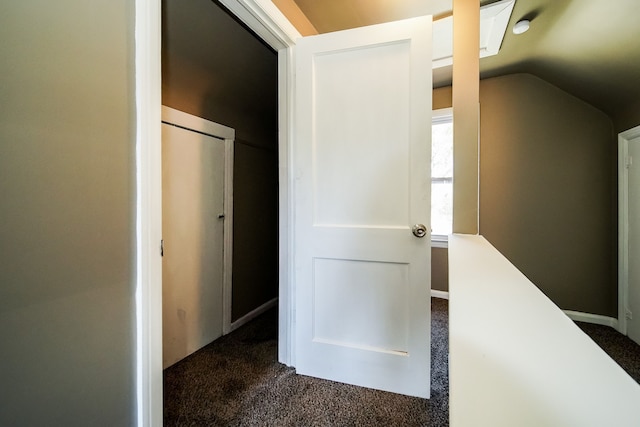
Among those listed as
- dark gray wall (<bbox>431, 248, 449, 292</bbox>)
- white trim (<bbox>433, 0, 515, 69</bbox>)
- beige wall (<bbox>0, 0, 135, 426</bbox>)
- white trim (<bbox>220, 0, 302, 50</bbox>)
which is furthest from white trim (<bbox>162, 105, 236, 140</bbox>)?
dark gray wall (<bbox>431, 248, 449, 292</bbox>)

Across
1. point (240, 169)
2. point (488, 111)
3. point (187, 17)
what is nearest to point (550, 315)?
point (187, 17)

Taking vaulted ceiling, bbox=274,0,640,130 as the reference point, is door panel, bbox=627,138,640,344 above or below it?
below

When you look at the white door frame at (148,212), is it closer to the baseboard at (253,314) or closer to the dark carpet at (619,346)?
the baseboard at (253,314)

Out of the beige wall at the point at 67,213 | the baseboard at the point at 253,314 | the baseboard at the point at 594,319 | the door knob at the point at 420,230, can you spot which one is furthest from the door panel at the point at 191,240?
the baseboard at the point at 594,319

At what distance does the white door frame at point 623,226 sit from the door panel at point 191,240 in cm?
321

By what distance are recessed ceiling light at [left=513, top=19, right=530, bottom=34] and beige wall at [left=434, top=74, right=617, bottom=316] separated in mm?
844

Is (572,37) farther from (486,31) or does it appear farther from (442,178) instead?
(442,178)

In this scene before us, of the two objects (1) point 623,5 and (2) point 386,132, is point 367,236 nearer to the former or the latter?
(2) point 386,132

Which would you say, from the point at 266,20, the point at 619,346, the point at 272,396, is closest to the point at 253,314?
the point at 272,396

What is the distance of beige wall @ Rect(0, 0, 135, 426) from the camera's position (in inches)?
25.9

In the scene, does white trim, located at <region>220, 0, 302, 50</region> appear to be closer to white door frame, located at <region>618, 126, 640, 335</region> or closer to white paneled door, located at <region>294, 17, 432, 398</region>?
white paneled door, located at <region>294, 17, 432, 398</region>

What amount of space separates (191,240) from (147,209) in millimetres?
1039

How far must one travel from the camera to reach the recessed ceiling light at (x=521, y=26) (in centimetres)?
180

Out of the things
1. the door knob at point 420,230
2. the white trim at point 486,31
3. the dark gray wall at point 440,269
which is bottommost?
the dark gray wall at point 440,269
